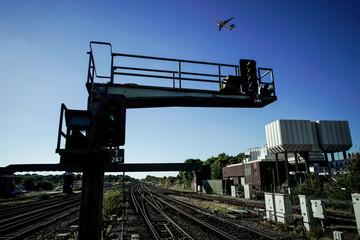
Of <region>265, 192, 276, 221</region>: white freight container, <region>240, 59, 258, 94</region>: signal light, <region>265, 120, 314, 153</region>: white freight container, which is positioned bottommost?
<region>265, 192, 276, 221</region>: white freight container

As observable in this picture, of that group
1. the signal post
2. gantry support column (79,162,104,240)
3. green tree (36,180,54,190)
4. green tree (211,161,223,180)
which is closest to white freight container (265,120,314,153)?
the signal post

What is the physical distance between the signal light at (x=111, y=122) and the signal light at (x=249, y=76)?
354cm

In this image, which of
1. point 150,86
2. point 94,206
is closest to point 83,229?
point 94,206

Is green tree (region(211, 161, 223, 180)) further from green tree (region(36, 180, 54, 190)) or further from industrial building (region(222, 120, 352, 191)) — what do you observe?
green tree (region(36, 180, 54, 190))

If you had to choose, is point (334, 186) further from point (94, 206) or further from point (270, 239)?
point (94, 206)

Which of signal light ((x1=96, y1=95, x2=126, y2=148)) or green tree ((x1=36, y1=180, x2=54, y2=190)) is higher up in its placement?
signal light ((x1=96, y1=95, x2=126, y2=148))

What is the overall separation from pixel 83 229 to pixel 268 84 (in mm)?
6475

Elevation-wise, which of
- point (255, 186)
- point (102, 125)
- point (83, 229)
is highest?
point (102, 125)

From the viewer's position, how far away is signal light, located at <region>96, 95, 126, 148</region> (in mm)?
3656

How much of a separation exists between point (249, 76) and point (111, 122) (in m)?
3.90

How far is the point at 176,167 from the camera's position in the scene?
48.1m

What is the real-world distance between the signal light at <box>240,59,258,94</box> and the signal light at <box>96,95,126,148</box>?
3543 millimetres

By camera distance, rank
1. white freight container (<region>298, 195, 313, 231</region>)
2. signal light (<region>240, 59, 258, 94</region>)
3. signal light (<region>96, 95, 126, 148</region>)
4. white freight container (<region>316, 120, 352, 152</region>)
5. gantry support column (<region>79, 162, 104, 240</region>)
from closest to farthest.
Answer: signal light (<region>96, 95, 126, 148</region>), gantry support column (<region>79, 162, 104, 240</region>), signal light (<region>240, 59, 258, 94</region>), white freight container (<region>298, 195, 313, 231</region>), white freight container (<region>316, 120, 352, 152</region>)

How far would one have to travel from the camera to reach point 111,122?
3758 mm
